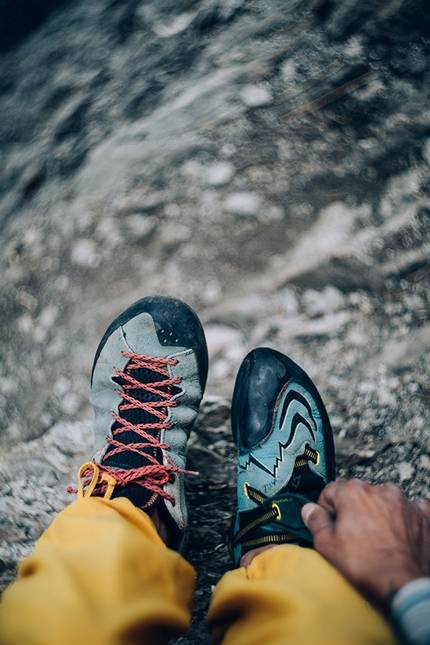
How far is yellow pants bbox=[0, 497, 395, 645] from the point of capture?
58 centimetres

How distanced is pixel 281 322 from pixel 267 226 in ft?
0.97

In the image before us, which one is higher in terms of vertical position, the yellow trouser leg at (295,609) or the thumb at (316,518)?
the yellow trouser leg at (295,609)

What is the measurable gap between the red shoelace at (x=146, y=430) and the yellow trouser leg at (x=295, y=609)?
1.08ft

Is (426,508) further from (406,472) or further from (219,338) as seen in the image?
(219,338)

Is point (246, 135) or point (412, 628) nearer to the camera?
point (412, 628)

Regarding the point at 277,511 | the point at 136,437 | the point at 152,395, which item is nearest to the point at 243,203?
the point at 152,395

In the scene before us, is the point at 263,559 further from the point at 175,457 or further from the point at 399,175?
the point at 399,175

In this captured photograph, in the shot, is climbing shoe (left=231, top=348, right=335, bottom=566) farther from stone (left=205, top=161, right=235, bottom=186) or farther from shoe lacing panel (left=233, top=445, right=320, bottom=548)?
stone (left=205, top=161, right=235, bottom=186)

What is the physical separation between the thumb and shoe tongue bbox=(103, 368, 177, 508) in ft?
1.24

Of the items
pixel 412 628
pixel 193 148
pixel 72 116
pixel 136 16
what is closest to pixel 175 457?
pixel 412 628

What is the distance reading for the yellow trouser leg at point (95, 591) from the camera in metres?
0.59

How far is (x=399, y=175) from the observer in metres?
1.29

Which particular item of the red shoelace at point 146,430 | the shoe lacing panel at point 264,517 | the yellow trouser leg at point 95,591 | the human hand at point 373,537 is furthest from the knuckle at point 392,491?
the red shoelace at point 146,430

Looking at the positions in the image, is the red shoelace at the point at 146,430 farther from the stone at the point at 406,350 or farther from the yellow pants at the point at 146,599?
the stone at the point at 406,350
